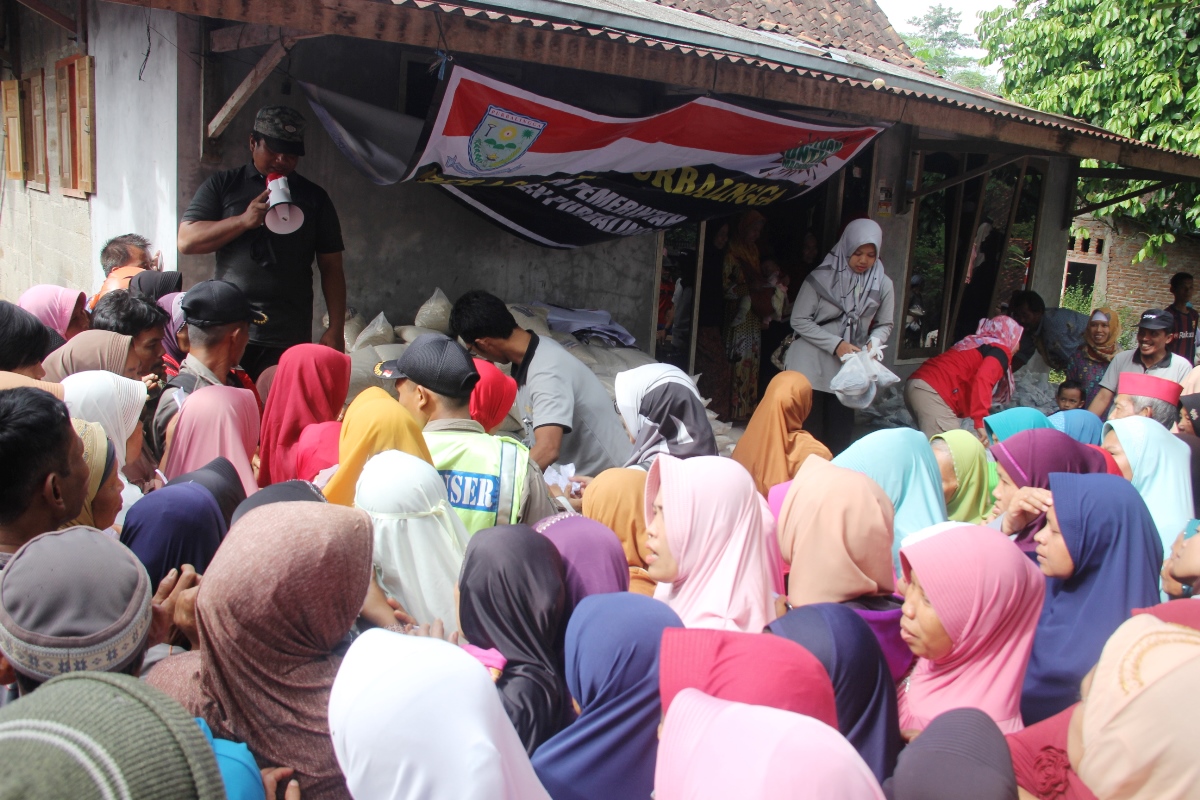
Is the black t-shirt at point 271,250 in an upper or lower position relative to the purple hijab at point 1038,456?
upper

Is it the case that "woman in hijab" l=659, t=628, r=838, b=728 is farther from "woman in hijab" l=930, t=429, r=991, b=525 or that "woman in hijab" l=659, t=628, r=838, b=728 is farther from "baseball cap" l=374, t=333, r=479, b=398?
"woman in hijab" l=930, t=429, r=991, b=525

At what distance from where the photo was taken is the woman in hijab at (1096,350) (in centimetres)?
727

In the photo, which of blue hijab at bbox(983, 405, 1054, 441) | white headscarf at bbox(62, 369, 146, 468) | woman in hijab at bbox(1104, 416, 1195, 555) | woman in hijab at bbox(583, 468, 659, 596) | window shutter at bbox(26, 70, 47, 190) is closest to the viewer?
white headscarf at bbox(62, 369, 146, 468)

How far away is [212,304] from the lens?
Result: 3365 mm

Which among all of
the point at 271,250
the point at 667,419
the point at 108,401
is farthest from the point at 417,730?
the point at 271,250

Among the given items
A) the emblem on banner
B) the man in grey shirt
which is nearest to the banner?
the emblem on banner

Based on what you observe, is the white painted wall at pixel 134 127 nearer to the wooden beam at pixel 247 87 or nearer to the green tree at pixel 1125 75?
the wooden beam at pixel 247 87

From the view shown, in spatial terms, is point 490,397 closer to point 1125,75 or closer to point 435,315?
point 435,315

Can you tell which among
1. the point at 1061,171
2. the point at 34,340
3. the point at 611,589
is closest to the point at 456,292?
the point at 34,340

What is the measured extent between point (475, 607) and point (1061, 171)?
942 cm

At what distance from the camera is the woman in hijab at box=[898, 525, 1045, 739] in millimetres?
2236

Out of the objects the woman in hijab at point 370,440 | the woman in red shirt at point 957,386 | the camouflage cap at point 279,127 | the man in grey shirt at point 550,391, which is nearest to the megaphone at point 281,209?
the camouflage cap at point 279,127

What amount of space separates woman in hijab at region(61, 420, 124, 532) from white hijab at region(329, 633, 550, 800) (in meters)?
1.23

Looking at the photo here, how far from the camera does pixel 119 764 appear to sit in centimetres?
→ 117
